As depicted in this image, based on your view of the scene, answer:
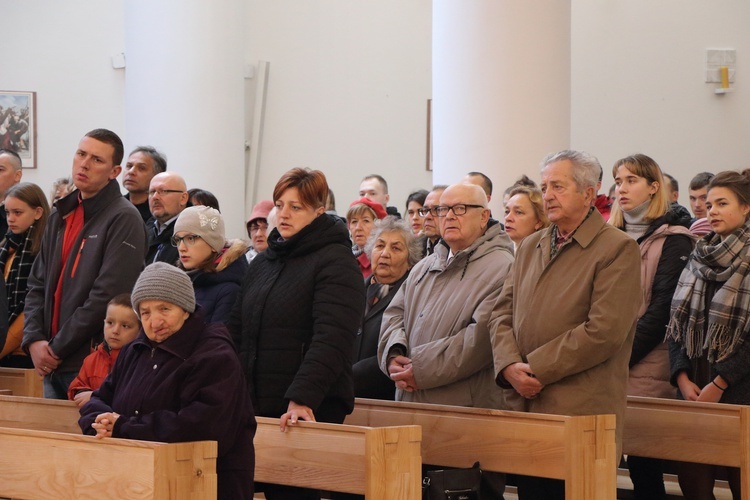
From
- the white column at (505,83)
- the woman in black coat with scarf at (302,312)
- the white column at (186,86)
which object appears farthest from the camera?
the white column at (186,86)

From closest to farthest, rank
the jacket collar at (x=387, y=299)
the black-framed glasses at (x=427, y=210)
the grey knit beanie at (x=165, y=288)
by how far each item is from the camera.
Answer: the grey knit beanie at (x=165, y=288)
the jacket collar at (x=387, y=299)
the black-framed glasses at (x=427, y=210)

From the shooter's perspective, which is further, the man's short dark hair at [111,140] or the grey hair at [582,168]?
the man's short dark hair at [111,140]

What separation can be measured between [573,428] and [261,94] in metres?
6.60

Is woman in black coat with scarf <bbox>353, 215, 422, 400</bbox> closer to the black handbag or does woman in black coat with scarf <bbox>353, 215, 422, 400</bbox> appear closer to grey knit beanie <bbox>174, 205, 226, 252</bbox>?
grey knit beanie <bbox>174, 205, 226, 252</bbox>

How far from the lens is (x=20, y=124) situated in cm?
973

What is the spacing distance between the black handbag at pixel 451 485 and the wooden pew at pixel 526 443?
14 centimetres

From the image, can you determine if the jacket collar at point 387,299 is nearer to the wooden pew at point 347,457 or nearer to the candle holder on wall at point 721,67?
the wooden pew at point 347,457

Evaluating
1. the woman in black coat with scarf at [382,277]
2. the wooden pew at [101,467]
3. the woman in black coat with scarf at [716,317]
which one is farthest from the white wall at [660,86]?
the wooden pew at [101,467]

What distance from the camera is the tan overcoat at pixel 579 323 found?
12.8 ft

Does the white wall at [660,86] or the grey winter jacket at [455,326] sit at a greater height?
the white wall at [660,86]

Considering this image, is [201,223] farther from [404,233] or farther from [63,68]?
[63,68]

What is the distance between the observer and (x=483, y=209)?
4.54 metres

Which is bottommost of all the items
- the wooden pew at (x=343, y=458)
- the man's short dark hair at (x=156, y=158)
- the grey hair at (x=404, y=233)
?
the wooden pew at (x=343, y=458)

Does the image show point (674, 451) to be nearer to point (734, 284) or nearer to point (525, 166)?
point (734, 284)
